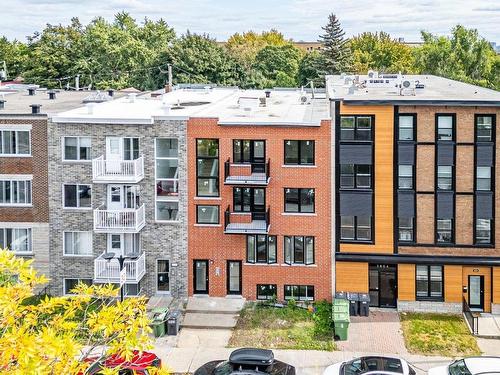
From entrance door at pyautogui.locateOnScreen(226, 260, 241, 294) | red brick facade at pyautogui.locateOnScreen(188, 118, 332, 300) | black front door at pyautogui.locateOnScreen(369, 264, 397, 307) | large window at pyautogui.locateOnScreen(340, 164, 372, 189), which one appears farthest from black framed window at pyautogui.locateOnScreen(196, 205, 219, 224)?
black front door at pyautogui.locateOnScreen(369, 264, 397, 307)

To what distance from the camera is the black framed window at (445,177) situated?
3078cm

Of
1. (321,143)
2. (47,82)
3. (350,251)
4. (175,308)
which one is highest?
(47,82)

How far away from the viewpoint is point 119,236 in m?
32.5

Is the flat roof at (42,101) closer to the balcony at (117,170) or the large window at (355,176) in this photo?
the balcony at (117,170)

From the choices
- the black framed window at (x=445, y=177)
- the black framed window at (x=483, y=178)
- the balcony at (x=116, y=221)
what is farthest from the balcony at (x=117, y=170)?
the black framed window at (x=483, y=178)

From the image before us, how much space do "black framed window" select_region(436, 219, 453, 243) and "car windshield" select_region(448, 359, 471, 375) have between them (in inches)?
371

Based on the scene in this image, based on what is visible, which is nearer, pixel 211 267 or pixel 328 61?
pixel 211 267

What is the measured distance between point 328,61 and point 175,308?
2513 inches

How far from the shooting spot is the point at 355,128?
31047 millimetres

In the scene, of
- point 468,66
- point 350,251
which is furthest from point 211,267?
point 468,66

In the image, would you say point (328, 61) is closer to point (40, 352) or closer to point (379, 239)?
point (379, 239)

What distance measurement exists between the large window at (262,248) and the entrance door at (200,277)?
2255mm

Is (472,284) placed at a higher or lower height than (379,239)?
lower

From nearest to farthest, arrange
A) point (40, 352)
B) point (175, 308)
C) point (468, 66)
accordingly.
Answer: point (40, 352)
point (175, 308)
point (468, 66)
